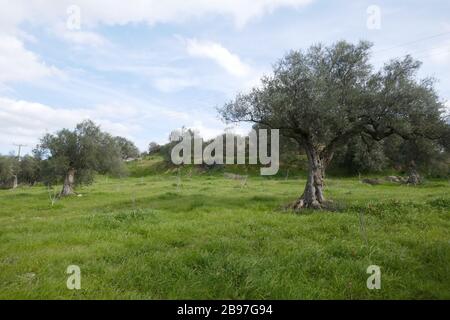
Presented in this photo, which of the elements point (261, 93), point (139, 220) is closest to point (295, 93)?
point (261, 93)

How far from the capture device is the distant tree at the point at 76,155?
1636 inches

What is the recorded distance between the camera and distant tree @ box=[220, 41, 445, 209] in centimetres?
2317

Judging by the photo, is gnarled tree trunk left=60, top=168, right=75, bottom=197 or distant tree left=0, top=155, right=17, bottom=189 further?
distant tree left=0, top=155, right=17, bottom=189

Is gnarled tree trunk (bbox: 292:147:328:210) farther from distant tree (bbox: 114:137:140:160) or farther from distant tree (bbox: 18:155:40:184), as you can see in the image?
distant tree (bbox: 114:137:140:160)

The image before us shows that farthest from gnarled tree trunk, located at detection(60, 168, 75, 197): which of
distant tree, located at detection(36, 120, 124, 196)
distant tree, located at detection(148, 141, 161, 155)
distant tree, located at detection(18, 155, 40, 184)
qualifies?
distant tree, located at detection(148, 141, 161, 155)

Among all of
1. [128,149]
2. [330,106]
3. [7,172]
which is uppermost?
[128,149]

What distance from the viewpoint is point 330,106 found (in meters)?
23.2

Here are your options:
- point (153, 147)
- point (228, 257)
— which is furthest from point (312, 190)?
point (153, 147)

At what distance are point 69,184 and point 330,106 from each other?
31.8 meters

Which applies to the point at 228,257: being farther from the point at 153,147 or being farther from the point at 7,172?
the point at 153,147

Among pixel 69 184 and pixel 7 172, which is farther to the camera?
pixel 7 172

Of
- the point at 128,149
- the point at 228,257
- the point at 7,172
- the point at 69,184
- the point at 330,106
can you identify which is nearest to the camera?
the point at 228,257

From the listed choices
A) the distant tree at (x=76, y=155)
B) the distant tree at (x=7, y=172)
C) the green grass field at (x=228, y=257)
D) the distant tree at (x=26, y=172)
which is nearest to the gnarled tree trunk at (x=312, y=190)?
the green grass field at (x=228, y=257)
